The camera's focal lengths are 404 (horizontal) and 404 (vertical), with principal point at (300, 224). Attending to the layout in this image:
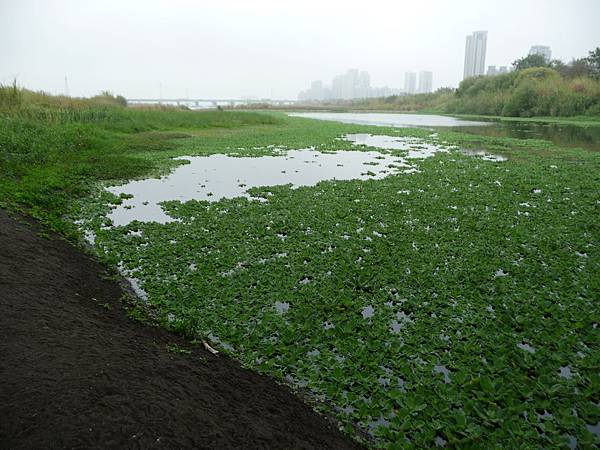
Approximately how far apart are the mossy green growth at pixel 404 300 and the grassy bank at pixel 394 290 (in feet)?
0.06

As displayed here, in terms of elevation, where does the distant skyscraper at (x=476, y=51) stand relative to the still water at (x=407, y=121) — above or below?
above

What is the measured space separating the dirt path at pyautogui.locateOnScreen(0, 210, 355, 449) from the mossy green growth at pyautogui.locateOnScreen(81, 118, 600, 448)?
433 millimetres

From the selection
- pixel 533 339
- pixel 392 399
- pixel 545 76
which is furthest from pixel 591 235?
pixel 545 76

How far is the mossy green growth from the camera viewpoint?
11.8 feet

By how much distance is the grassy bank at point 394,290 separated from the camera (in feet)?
12.0

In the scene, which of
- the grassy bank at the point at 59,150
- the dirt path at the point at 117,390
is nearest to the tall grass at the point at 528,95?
the grassy bank at the point at 59,150

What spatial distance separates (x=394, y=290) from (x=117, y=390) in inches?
150

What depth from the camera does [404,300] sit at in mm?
5461

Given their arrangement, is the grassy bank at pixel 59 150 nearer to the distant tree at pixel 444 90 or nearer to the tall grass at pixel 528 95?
the tall grass at pixel 528 95

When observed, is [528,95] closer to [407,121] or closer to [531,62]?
[407,121]

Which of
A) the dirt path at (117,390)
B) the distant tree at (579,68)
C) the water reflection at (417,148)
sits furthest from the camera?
the distant tree at (579,68)

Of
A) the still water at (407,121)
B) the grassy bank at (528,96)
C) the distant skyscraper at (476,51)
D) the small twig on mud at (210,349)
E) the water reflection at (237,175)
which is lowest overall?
the small twig on mud at (210,349)

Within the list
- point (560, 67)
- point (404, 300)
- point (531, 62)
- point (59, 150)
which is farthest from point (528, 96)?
point (404, 300)

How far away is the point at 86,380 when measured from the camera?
311 centimetres
